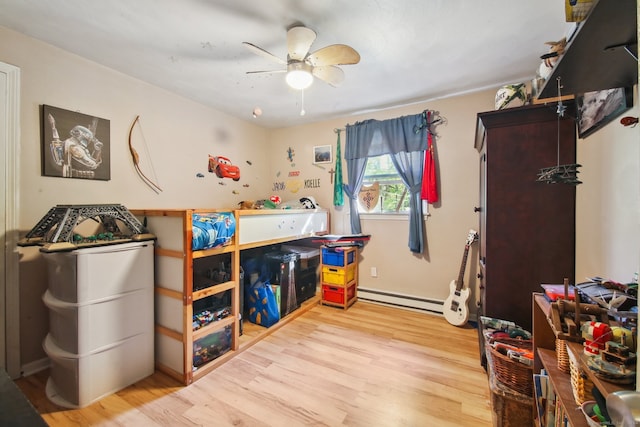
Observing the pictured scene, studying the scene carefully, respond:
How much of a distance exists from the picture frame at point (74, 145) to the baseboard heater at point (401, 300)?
9.94ft

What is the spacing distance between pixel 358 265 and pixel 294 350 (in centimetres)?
149

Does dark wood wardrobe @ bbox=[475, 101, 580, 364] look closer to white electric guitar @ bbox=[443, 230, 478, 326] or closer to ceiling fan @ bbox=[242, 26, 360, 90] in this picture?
white electric guitar @ bbox=[443, 230, 478, 326]

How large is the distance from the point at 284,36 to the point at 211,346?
2.39 meters

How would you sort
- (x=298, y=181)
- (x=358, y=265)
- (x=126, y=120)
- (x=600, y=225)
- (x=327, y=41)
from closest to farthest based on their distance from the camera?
(x=600, y=225)
(x=327, y=41)
(x=126, y=120)
(x=358, y=265)
(x=298, y=181)

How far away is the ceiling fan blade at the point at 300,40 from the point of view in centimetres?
160

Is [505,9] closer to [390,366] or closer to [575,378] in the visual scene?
[575,378]

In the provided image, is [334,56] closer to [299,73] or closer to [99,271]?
[299,73]

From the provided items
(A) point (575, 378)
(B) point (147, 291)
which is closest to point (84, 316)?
(B) point (147, 291)

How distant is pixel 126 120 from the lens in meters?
2.34

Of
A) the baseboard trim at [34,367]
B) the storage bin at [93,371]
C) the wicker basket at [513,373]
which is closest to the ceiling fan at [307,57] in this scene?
the wicker basket at [513,373]

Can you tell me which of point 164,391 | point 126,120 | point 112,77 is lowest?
point 164,391

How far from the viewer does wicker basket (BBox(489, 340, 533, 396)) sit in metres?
1.29

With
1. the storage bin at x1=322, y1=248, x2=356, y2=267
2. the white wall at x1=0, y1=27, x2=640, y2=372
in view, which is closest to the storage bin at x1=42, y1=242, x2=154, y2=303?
the white wall at x1=0, y1=27, x2=640, y2=372

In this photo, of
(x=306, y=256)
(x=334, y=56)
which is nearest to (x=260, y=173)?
(x=306, y=256)
